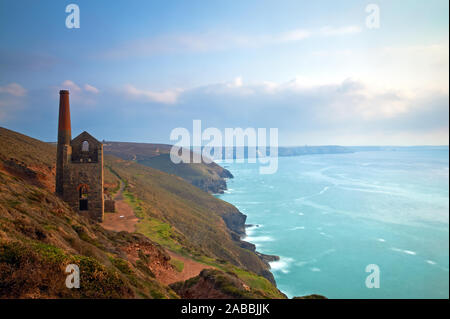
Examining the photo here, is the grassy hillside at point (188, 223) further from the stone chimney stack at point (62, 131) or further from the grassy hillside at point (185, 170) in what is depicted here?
the grassy hillside at point (185, 170)

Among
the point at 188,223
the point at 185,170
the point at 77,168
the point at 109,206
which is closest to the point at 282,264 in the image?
the point at 188,223

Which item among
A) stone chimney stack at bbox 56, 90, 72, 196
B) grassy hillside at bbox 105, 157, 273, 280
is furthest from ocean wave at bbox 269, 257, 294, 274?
stone chimney stack at bbox 56, 90, 72, 196

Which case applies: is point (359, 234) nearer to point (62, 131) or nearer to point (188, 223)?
point (188, 223)

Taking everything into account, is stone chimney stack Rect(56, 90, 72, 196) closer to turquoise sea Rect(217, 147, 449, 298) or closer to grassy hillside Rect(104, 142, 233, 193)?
turquoise sea Rect(217, 147, 449, 298)

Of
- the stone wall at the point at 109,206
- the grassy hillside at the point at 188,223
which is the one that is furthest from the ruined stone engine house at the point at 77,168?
the grassy hillside at the point at 188,223

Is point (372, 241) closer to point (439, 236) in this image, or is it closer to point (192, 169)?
point (439, 236)
